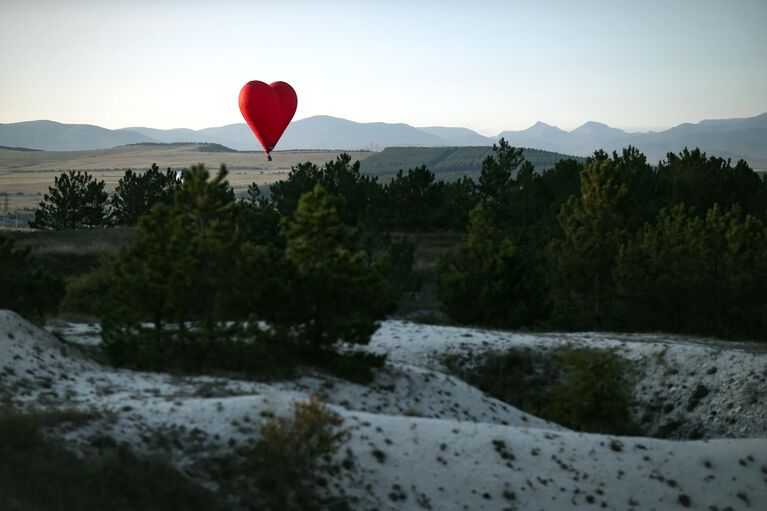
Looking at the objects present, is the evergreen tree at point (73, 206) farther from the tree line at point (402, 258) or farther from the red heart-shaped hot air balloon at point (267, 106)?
the red heart-shaped hot air balloon at point (267, 106)


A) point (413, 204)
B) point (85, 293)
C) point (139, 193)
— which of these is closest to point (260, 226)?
point (85, 293)

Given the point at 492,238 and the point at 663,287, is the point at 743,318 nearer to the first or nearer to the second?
the point at 663,287

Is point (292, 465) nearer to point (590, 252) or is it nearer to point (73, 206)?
point (590, 252)

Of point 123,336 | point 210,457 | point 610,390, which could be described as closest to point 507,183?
point 610,390

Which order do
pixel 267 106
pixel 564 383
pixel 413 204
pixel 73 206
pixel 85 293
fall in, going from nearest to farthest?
pixel 564 383, pixel 85 293, pixel 267 106, pixel 413 204, pixel 73 206

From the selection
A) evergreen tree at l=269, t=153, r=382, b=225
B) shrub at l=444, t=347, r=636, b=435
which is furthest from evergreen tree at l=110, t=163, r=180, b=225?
shrub at l=444, t=347, r=636, b=435

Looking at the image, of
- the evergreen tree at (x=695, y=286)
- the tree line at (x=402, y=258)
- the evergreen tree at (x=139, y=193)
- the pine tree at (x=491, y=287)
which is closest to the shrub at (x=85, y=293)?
the tree line at (x=402, y=258)
